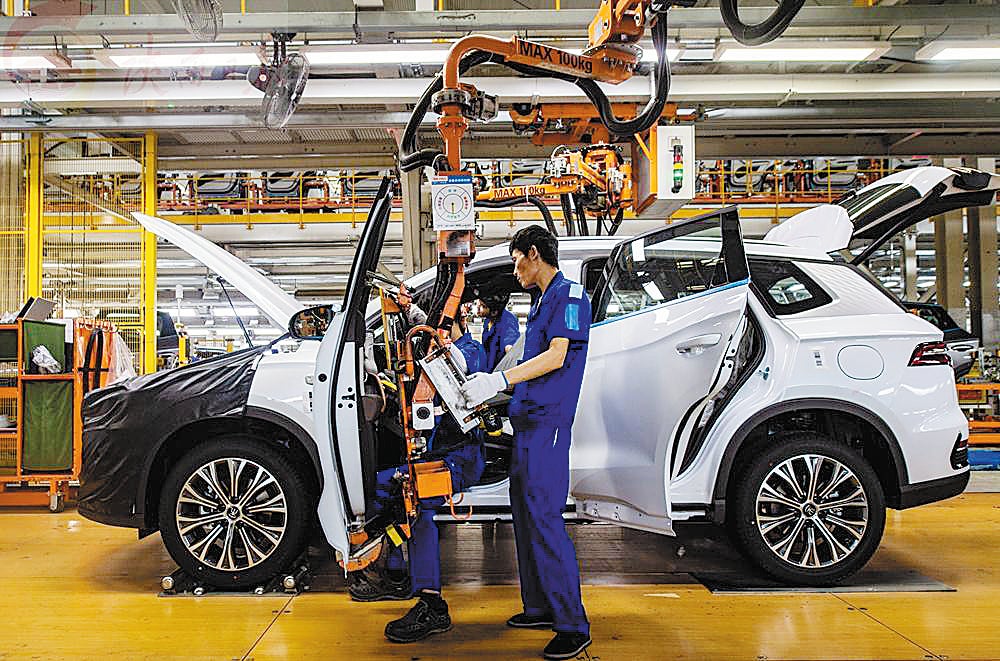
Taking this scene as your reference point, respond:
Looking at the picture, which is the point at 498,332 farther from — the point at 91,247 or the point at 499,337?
the point at 91,247

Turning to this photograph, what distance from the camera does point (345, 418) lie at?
352 cm

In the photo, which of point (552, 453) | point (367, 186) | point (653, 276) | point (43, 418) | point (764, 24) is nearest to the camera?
point (552, 453)

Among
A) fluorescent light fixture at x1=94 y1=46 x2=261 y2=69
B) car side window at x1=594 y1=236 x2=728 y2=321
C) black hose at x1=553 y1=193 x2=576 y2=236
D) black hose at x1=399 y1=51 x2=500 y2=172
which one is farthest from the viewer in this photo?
black hose at x1=553 y1=193 x2=576 y2=236

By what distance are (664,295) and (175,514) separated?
2.65 meters

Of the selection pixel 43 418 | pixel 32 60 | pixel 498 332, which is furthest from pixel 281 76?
pixel 43 418

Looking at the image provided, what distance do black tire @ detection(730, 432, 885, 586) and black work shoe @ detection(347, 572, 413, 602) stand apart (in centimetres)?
172

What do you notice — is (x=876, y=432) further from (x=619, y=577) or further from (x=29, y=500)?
(x=29, y=500)

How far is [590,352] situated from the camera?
4.13 metres

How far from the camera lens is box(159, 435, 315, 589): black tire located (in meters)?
4.12

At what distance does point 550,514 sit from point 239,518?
1723 millimetres

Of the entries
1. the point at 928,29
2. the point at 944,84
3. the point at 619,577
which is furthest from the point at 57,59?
the point at 944,84

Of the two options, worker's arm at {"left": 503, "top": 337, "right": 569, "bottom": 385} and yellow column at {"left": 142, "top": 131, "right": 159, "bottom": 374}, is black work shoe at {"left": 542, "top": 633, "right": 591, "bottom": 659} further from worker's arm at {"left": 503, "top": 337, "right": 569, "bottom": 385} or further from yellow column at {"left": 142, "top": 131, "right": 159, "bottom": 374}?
yellow column at {"left": 142, "top": 131, "right": 159, "bottom": 374}

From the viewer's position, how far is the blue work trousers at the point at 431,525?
3479 mm

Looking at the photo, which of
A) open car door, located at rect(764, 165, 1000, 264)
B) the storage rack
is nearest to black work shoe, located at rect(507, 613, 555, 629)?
open car door, located at rect(764, 165, 1000, 264)
